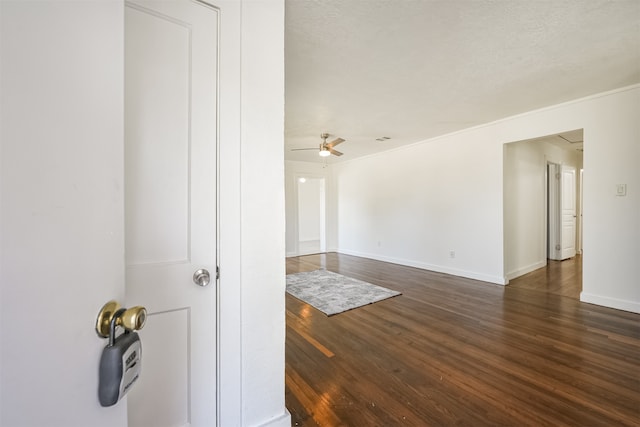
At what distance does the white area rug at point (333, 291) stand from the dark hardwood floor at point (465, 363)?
18cm

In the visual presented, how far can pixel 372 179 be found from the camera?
20.2 feet

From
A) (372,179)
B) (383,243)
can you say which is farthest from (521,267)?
(372,179)

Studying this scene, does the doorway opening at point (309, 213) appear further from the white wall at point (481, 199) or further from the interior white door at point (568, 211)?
the interior white door at point (568, 211)

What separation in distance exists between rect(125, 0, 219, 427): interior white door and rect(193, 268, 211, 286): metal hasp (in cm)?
2

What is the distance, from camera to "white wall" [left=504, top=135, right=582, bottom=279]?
4102mm

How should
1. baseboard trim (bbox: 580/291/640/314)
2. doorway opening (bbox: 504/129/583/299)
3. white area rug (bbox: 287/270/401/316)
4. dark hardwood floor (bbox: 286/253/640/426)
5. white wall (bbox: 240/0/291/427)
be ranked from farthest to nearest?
doorway opening (bbox: 504/129/583/299) → white area rug (bbox: 287/270/401/316) → baseboard trim (bbox: 580/291/640/314) → dark hardwood floor (bbox: 286/253/640/426) → white wall (bbox: 240/0/291/427)

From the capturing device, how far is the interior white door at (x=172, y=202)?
3.41ft

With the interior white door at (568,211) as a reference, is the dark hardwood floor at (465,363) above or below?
below

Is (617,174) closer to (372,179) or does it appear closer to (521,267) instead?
(521,267)

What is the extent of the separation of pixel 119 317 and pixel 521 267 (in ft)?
18.4

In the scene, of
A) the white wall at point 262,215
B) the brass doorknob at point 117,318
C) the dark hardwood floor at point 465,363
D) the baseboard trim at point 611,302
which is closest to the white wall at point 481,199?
the baseboard trim at point 611,302

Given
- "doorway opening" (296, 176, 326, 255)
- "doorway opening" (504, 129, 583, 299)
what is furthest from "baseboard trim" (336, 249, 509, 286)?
"doorway opening" (296, 176, 326, 255)

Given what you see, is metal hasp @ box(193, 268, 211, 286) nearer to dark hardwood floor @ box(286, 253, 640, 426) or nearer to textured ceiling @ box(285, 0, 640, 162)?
dark hardwood floor @ box(286, 253, 640, 426)

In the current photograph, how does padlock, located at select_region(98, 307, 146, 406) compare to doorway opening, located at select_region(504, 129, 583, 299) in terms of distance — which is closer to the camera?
padlock, located at select_region(98, 307, 146, 406)
